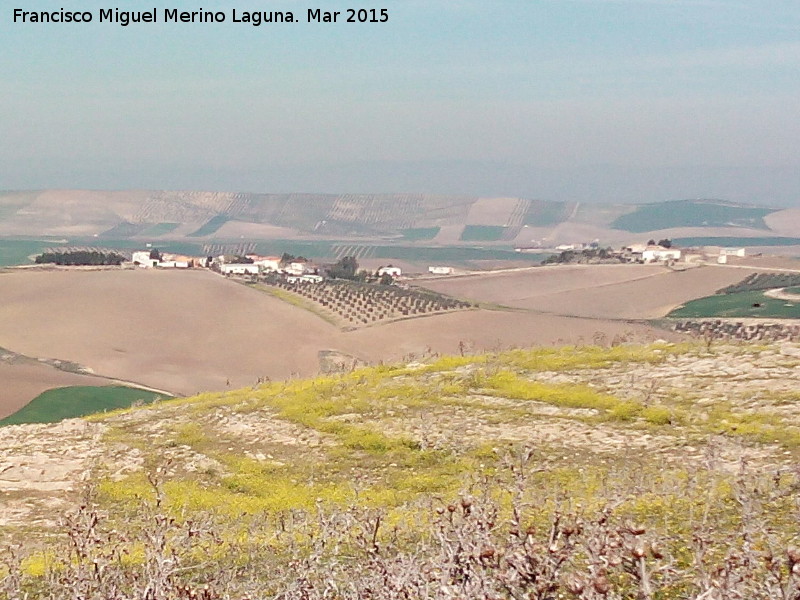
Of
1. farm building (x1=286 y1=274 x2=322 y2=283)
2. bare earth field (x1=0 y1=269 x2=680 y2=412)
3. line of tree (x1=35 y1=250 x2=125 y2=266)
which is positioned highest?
line of tree (x1=35 y1=250 x2=125 y2=266)

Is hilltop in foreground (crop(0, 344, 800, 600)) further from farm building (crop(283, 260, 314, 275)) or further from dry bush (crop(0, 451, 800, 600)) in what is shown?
farm building (crop(283, 260, 314, 275))

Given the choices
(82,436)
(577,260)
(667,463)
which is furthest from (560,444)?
(577,260)

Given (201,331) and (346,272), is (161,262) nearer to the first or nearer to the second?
(346,272)

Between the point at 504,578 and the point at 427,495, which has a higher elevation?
the point at 504,578

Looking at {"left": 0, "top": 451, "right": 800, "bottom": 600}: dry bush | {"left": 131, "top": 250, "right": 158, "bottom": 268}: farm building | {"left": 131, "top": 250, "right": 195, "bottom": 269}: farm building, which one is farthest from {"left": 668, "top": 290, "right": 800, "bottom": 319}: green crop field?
{"left": 0, "top": 451, "right": 800, "bottom": 600}: dry bush

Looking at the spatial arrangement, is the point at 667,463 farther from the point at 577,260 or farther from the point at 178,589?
the point at 577,260

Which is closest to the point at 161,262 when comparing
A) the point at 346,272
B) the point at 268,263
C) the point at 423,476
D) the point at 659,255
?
the point at 268,263
